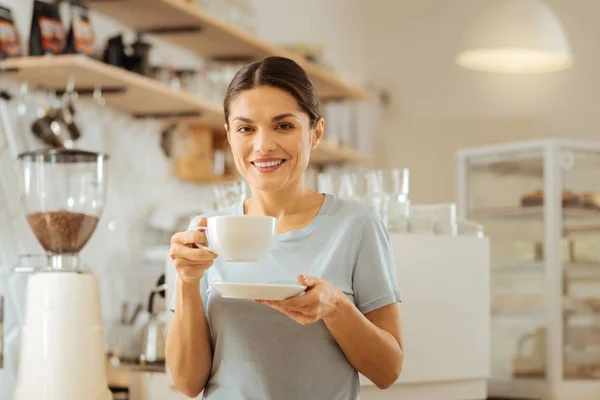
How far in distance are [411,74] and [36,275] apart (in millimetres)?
4310

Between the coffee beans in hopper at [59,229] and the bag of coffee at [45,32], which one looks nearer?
the coffee beans in hopper at [59,229]

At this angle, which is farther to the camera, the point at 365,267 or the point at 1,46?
the point at 1,46

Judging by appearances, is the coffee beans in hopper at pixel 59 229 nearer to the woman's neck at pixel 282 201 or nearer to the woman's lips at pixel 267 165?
the woman's neck at pixel 282 201

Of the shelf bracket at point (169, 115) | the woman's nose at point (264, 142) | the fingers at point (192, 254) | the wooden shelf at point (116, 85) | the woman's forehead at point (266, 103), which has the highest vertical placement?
the wooden shelf at point (116, 85)

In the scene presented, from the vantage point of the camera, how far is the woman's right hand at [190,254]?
51.8 inches

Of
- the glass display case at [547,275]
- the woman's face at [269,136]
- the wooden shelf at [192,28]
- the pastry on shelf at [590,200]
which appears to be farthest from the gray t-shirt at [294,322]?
the pastry on shelf at [590,200]

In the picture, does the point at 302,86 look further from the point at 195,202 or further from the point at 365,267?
the point at 195,202

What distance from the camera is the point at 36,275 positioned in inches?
90.0

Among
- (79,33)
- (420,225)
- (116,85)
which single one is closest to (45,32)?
(79,33)

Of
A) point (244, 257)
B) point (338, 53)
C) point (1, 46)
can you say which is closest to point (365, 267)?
point (244, 257)

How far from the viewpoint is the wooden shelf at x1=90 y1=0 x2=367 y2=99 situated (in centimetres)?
327

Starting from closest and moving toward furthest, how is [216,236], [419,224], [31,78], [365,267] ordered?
[216,236] → [365,267] → [419,224] → [31,78]

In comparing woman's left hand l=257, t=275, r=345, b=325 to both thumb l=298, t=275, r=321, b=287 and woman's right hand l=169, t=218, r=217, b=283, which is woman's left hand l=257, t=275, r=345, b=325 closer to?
thumb l=298, t=275, r=321, b=287

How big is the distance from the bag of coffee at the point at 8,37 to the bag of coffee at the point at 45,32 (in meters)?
0.04
